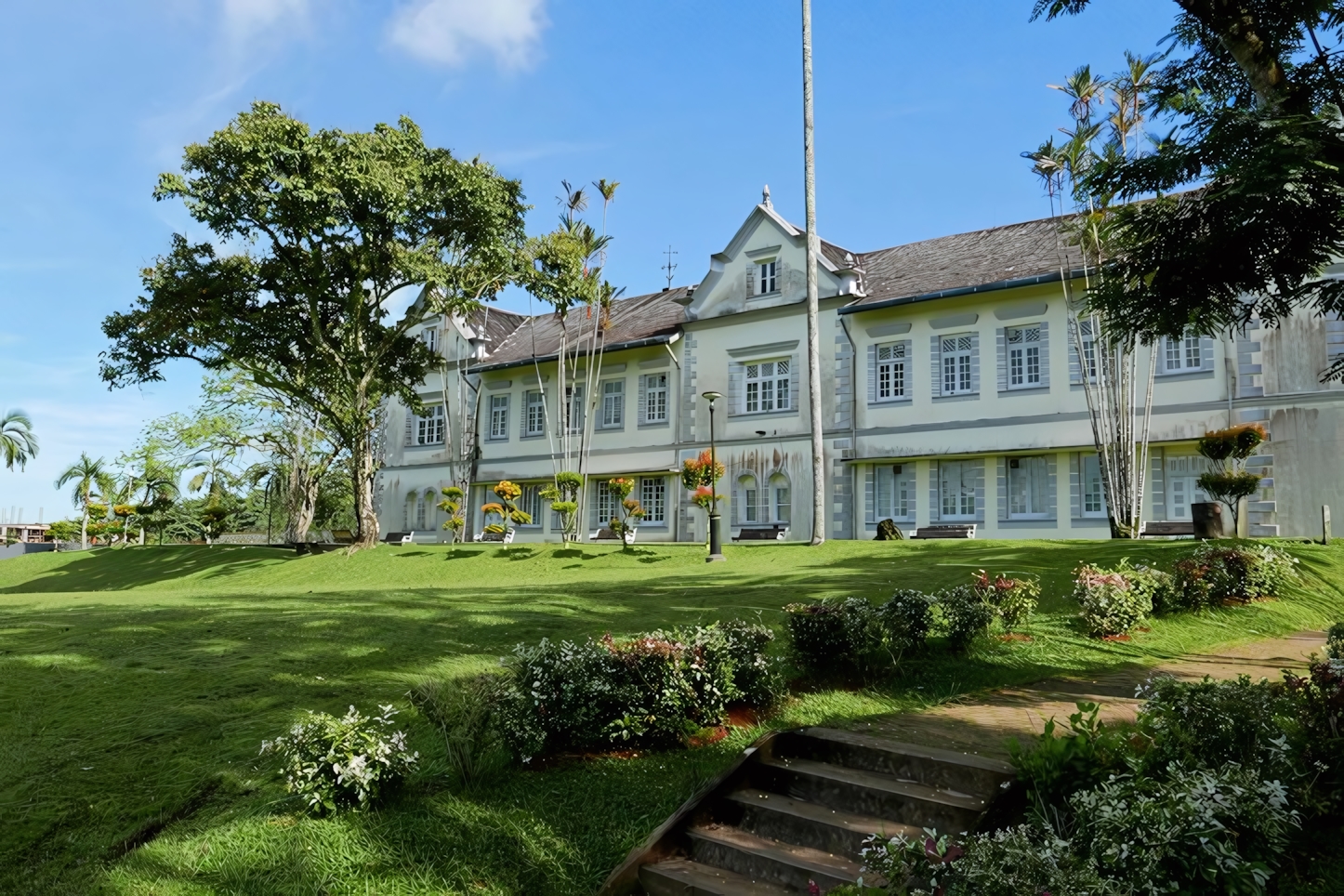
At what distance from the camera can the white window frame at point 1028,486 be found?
25.2m

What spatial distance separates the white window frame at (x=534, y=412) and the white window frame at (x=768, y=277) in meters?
9.75

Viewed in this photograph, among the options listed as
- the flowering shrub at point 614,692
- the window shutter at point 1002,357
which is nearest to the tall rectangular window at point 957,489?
the window shutter at point 1002,357

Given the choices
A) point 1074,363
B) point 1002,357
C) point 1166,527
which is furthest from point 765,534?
point 1166,527

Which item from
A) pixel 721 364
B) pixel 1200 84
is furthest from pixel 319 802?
pixel 721 364

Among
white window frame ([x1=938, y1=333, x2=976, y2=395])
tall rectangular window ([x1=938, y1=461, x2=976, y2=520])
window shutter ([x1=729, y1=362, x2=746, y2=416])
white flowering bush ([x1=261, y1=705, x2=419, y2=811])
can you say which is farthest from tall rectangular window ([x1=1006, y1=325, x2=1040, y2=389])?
white flowering bush ([x1=261, y1=705, x2=419, y2=811])

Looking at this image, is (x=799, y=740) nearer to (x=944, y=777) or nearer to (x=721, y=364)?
(x=944, y=777)

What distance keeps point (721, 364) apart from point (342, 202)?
12.3 m

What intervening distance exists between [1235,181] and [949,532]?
19.6 meters

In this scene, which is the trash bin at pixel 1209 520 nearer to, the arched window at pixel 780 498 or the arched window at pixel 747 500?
the arched window at pixel 780 498

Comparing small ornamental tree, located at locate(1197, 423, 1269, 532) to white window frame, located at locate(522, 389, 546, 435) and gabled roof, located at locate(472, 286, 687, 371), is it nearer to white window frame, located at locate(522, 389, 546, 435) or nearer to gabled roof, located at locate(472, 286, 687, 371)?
gabled roof, located at locate(472, 286, 687, 371)

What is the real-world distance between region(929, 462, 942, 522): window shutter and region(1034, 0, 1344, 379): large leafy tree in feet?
60.0

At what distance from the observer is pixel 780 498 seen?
29516mm

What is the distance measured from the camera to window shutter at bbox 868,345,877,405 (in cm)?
2806

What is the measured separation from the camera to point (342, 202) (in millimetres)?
25312
